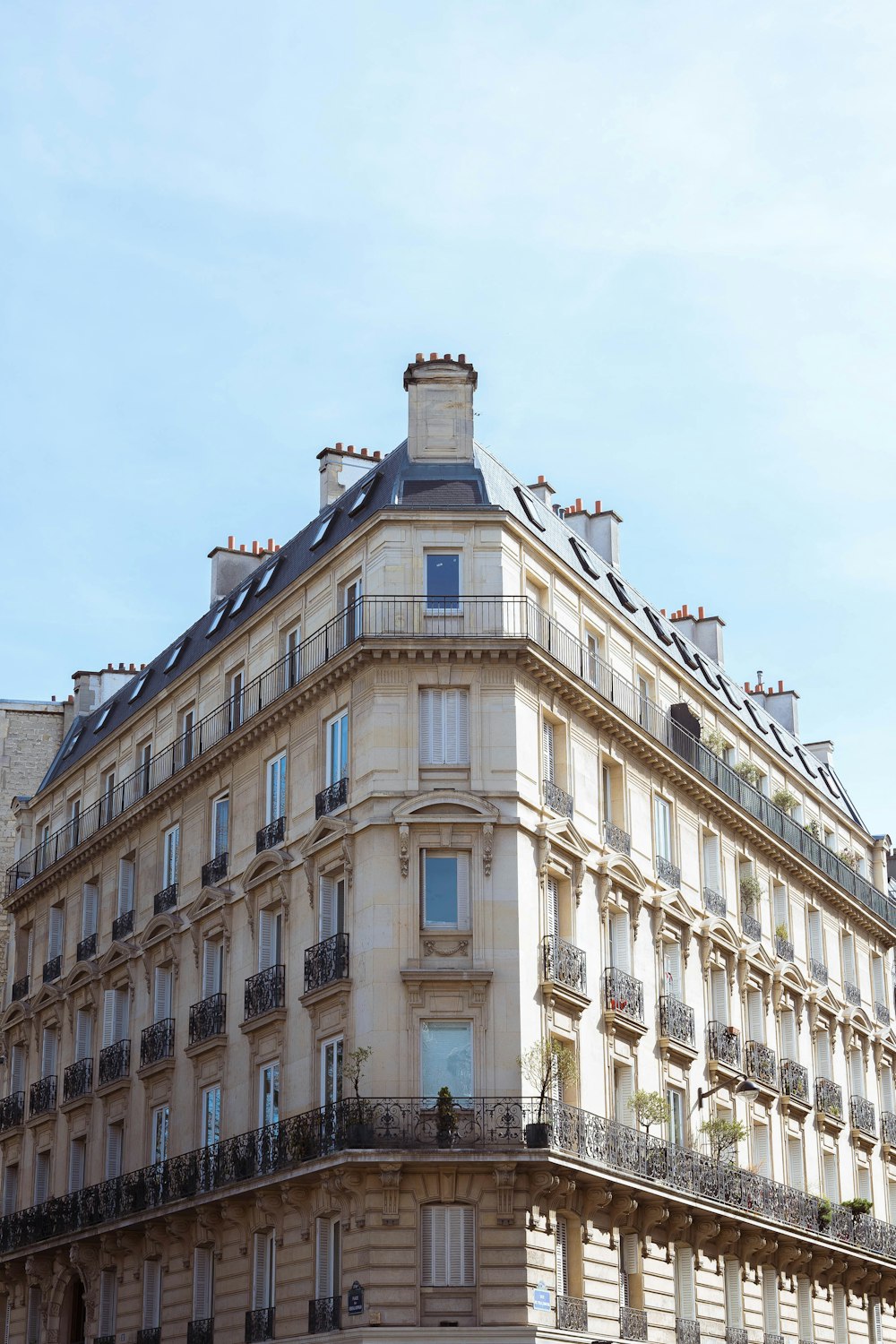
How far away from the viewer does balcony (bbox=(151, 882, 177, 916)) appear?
3638 centimetres

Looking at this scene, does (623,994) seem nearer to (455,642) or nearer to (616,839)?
(616,839)

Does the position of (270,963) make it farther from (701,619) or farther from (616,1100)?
(701,619)

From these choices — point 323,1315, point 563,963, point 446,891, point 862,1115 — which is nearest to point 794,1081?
point 862,1115

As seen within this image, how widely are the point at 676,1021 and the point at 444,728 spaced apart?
7.57 m

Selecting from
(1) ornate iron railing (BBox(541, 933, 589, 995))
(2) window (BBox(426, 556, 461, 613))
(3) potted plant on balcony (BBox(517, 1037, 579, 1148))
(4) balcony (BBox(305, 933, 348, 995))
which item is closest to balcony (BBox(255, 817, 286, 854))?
(4) balcony (BBox(305, 933, 348, 995))

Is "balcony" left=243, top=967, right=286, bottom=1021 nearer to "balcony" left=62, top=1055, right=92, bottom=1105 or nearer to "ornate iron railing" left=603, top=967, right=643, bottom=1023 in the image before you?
"ornate iron railing" left=603, top=967, right=643, bottom=1023

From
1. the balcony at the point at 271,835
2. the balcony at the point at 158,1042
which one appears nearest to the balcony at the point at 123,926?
the balcony at the point at 158,1042

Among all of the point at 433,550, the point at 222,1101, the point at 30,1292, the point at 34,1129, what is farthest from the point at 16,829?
the point at 433,550

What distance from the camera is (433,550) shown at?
3167 centimetres

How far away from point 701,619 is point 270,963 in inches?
726

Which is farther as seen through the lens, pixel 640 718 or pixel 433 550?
pixel 640 718

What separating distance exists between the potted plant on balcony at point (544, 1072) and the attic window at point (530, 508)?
995 cm

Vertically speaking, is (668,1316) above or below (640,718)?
below

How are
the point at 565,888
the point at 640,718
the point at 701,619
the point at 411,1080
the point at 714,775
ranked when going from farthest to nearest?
the point at 701,619, the point at 714,775, the point at 640,718, the point at 565,888, the point at 411,1080
